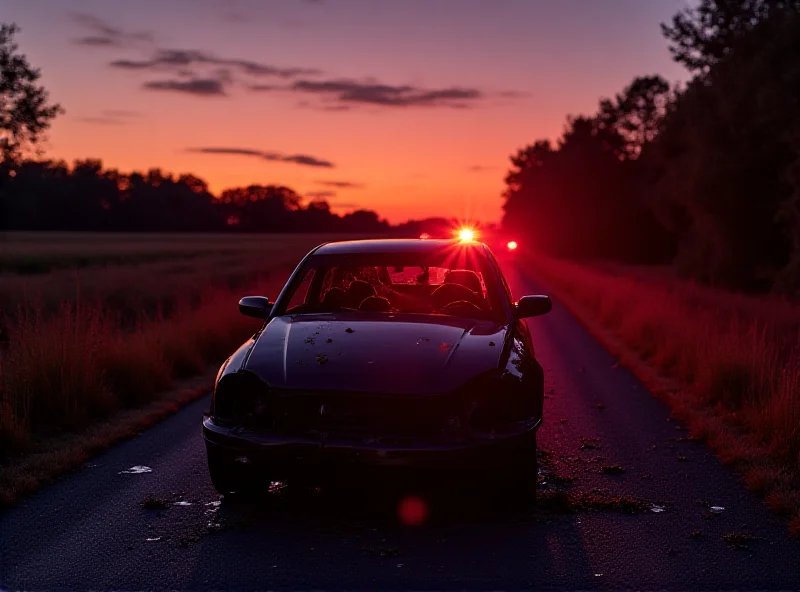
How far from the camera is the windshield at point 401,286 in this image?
6633mm

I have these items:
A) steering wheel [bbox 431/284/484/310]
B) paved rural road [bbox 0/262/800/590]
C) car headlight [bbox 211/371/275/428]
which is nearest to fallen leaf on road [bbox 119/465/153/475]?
paved rural road [bbox 0/262/800/590]

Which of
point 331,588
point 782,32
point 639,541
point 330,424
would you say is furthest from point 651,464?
point 782,32

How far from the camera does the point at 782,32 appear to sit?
25344 mm

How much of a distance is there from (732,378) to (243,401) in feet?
20.9

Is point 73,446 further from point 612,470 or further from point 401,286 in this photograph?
point 612,470

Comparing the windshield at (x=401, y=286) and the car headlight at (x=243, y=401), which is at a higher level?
the windshield at (x=401, y=286)

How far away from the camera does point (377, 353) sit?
17.7 ft

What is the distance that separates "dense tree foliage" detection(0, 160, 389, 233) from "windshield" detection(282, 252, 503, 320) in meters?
71.8

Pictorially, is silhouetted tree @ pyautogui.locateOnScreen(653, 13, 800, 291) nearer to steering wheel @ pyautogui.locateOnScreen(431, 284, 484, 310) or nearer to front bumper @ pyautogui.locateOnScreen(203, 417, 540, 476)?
steering wheel @ pyautogui.locateOnScreen(431, 284, 484, 310)

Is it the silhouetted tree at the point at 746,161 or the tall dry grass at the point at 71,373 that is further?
the silhouetted tree at the point at 746,161

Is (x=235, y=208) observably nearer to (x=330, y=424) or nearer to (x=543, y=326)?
(x=543, y=326)

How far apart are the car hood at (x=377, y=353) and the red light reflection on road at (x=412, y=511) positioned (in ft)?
2.87

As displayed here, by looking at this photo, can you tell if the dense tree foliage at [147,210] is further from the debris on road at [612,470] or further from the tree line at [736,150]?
the debris on road at [612,470]

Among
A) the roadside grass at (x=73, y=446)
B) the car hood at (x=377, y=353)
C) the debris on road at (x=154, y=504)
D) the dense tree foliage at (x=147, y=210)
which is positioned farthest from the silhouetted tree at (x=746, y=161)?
the dense tree foliage at (x=147, y=210)
